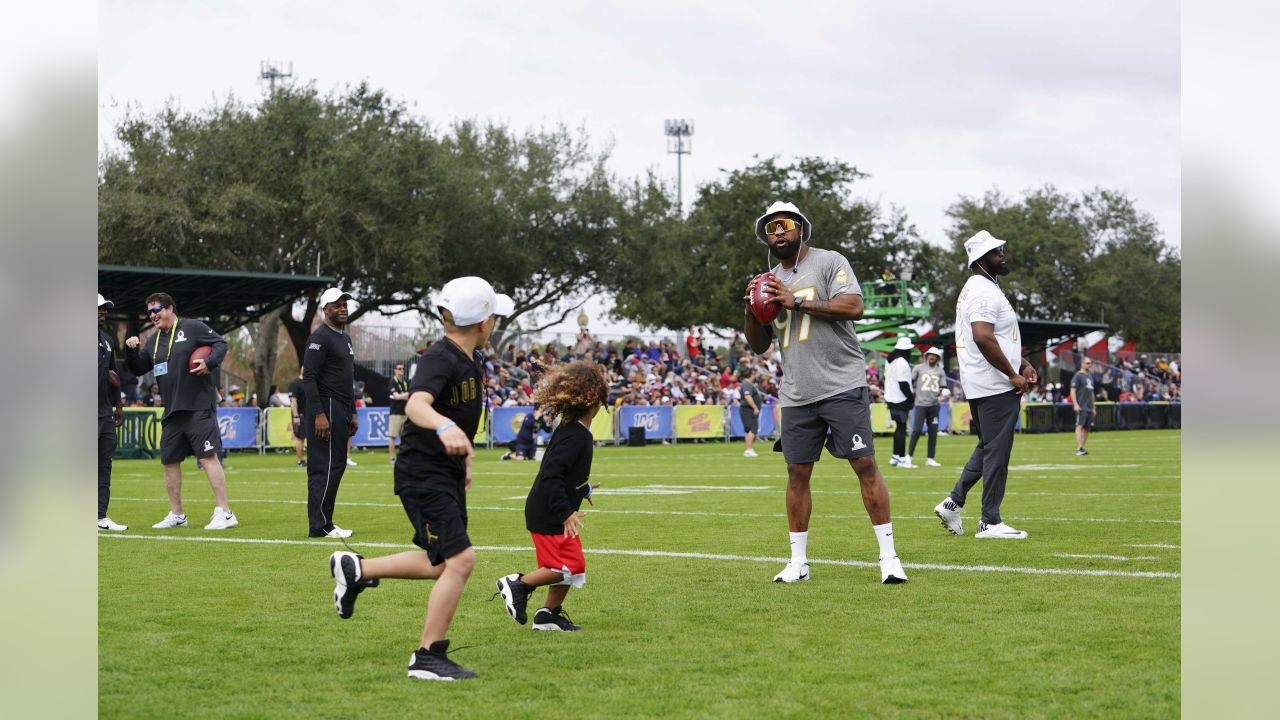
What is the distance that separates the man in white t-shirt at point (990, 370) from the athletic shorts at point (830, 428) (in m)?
2.19

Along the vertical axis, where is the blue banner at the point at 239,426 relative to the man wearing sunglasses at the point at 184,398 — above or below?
below

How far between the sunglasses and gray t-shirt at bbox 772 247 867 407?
7.9 inches

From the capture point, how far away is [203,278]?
1220 inches

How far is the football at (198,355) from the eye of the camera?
40.0 ft

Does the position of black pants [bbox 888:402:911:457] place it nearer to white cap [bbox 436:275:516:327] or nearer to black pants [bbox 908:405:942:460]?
black pants [bbox 908:405:942:460]

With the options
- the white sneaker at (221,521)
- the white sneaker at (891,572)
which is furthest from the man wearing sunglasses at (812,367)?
the white sneaker at (221,521)

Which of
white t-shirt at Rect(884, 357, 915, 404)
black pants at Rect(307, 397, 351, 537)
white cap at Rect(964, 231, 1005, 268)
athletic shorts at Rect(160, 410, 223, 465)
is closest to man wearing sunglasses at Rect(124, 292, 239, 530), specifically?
athletic shorts at Rect(160, 410, 223, 465)

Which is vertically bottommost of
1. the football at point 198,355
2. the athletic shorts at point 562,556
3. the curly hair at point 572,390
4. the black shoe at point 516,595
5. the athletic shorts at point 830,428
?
the black shoe at point 516,595

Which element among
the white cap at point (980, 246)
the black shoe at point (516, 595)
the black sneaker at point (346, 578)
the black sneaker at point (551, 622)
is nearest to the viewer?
the black sneaker at point (346, 578)

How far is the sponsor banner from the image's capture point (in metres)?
36.1

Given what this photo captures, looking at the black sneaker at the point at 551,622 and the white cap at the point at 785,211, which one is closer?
the black sneaker at the point at 551,622

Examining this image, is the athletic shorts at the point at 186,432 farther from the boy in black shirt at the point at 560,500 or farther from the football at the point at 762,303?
the boy in black shirt at the point at 560,500
